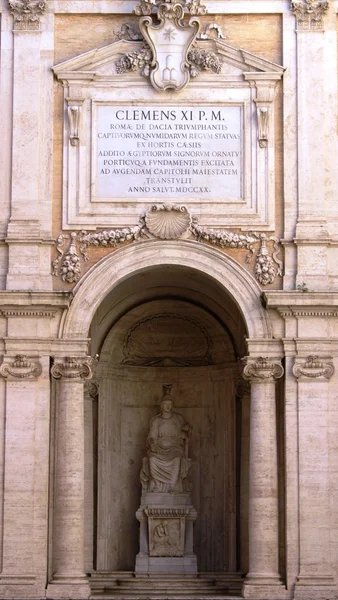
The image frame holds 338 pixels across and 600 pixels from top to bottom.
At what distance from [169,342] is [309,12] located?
6175 millimetres

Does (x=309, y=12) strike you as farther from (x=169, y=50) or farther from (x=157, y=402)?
(x=157, y=402)

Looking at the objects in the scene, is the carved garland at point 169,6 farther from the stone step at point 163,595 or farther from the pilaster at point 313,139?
the stone step at point 163,595

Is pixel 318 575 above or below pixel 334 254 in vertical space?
below

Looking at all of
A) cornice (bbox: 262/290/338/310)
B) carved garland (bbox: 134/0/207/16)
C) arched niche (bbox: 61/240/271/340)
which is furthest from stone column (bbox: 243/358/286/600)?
carved garland (bbox: 134/0/207/16)

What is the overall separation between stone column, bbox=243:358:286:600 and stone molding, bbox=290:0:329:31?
5317mm

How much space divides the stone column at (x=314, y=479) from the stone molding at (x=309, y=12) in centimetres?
525

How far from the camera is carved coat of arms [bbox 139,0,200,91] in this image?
86.0 feet

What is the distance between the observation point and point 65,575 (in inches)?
984

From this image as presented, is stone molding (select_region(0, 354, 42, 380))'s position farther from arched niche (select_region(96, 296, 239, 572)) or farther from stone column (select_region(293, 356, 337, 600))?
stone column (select_region(293, 356, 337, 600))

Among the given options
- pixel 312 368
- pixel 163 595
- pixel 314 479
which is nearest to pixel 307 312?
pixel 312 368

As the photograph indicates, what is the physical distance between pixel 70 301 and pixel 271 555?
16.0 ft

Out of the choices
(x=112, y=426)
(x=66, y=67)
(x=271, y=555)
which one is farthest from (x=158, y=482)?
(x=66, y=67)

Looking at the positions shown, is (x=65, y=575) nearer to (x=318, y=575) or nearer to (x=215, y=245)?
(x=318, y=575)

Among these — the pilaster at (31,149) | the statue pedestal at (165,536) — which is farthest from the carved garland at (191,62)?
the statue pedestal at (165,536)
